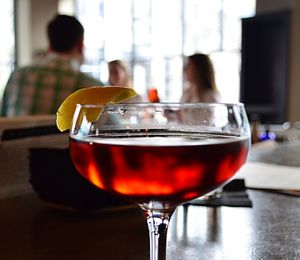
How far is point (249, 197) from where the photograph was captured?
87 centimetres

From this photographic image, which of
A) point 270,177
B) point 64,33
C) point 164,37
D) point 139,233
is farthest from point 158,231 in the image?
point 164,37

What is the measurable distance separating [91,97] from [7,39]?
22.4 ft

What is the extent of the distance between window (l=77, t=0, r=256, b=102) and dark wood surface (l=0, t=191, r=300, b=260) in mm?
5226

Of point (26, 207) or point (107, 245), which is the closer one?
point (107, 245)

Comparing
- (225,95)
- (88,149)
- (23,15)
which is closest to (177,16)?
(225,95)

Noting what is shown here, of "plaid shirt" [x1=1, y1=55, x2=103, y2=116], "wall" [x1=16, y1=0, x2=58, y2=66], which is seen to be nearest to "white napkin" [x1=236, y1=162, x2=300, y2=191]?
"plaid shirt" [x1=1, y1=55, x2=103, y2=116]

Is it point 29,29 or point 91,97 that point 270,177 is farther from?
point 29,29

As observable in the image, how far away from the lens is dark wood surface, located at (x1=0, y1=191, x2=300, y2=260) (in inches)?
22.8

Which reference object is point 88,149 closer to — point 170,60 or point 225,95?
point 225,95

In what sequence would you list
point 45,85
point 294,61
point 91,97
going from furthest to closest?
point 294,61, point 45,85, point 91,97

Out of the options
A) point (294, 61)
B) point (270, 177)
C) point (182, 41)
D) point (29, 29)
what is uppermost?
point (29, 29)

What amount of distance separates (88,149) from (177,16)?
260 inches

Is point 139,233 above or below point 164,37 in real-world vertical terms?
below

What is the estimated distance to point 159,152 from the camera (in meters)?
0.39
